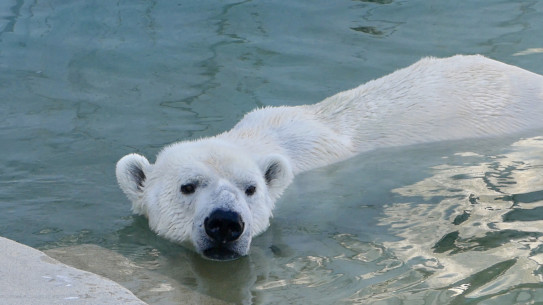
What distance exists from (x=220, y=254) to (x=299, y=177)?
1.23 metres

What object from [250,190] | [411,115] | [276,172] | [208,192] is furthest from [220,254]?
[411,115]

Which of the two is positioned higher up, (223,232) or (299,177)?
(223,232)

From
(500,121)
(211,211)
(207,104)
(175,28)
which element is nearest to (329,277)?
(211,211)

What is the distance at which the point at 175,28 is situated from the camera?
29.1ft

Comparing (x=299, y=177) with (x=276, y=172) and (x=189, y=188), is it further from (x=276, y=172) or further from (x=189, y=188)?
(x=189, y=188)

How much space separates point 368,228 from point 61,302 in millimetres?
2168

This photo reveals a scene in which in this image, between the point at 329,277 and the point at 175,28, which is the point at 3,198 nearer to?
the point at 329,277

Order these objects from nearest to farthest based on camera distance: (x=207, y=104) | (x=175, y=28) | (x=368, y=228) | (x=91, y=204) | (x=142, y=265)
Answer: (x=142, y=265) < (x=368, y=228) < (x=91, y=204) < (x=207, y=104) < (x=175, y=28)

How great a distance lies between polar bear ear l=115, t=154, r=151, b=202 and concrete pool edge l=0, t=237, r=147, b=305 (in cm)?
128

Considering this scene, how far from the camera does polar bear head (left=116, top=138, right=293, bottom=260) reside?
4555mm

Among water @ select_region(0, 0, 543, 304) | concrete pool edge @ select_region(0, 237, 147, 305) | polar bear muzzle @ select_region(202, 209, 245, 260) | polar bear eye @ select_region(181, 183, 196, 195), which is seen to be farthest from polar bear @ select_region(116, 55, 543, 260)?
concrete pool edge @ select_region(0, 237, 147, 305)

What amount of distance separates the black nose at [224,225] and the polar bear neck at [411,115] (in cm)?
139

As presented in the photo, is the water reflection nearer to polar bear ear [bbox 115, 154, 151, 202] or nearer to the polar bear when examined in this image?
the polar bear

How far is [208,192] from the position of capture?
15.4 ft
